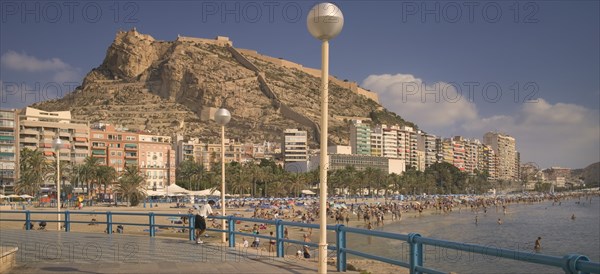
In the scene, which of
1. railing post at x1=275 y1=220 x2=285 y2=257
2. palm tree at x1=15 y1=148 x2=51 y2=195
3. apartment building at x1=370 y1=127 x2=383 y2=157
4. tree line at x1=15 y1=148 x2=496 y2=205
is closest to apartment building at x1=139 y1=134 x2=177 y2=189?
tree line at x1=15 y1=148 x2=496 y2=205

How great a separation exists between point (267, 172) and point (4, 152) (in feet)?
144

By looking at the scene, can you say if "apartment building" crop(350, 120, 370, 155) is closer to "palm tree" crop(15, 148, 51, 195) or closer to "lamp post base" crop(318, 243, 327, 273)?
"palm tree" crop(15, 148, 51, 195)

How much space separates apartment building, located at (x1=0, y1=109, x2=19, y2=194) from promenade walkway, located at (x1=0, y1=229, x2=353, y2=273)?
80184 mm

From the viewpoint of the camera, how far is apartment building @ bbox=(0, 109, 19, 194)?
8556 centimetres

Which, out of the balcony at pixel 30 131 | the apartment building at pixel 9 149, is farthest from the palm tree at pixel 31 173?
the balcony at pixel 30 131

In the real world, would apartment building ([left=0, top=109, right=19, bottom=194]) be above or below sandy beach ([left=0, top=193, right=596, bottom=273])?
above

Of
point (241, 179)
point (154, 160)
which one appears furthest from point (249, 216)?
point (154, 160)

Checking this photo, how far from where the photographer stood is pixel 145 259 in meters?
10.7

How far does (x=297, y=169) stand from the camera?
14100cm

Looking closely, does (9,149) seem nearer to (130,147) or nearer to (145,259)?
(130,147)

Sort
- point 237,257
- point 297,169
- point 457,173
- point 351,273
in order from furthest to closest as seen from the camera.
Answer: point 457,173 → point 297,169 → point 237,257 → point 351,273

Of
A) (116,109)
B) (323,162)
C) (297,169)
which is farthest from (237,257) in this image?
(116,109)

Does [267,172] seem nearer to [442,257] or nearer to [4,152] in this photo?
[4,152]

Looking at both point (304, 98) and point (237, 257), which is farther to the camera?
point (304, 98)
